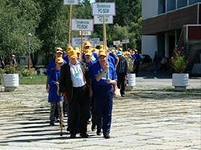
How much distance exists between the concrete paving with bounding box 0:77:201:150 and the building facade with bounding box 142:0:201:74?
24.2 m

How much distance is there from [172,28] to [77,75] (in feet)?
144

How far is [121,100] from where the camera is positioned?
22078mm

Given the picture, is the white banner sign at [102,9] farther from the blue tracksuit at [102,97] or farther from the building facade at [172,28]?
the building facade at [172,28]

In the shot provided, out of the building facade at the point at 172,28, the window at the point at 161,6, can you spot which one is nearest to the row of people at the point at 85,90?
the building facade at the point at 172,28

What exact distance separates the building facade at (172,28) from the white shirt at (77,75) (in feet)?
112

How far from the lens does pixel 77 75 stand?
1228 centimetres

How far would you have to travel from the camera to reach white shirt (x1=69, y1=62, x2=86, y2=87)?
A: 12.3 meters

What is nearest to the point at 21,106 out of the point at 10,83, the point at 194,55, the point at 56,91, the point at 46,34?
the point at 56,91

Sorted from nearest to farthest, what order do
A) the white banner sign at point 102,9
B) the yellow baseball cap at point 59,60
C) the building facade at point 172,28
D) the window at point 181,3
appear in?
the yellow baseball cap at point 59,60
the white banner sign at point 102,9
the building facade at point 172,28
the window at point 181,3

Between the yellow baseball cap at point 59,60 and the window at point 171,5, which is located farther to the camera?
the window at point 171,5

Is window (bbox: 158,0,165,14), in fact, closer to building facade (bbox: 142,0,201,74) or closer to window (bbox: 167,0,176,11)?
building facade (bbox: 142,0,201,74)

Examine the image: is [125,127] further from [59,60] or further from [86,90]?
[59,60]

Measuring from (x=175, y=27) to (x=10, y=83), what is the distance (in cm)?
2947

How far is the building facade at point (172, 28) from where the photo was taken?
46.7 metres
